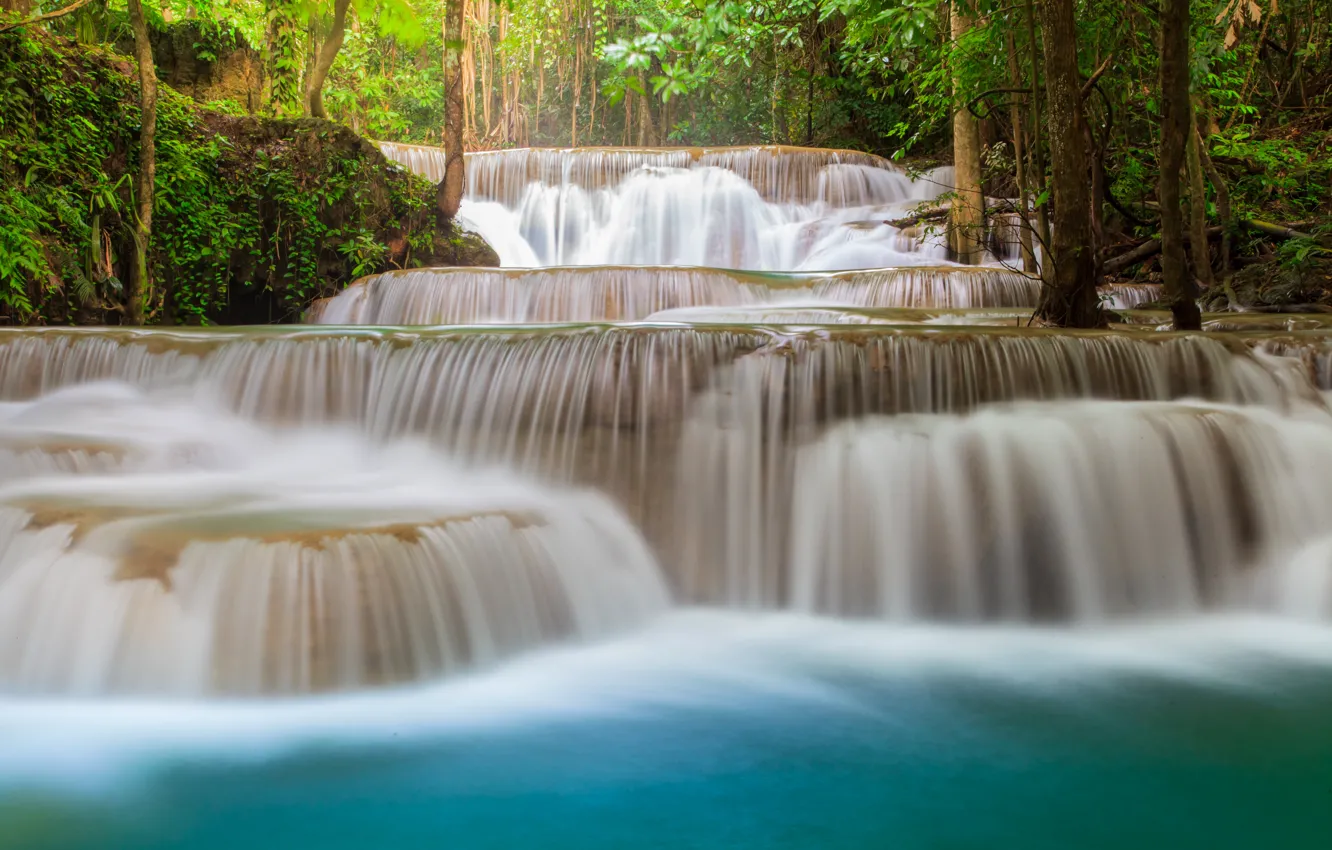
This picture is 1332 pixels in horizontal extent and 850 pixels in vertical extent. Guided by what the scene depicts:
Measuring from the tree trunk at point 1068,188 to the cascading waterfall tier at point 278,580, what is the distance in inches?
134

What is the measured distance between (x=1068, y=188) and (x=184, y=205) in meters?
8.07

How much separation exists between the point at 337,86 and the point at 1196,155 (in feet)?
48.7

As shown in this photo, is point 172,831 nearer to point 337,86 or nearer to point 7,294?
point 7,294

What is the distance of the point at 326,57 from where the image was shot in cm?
1170

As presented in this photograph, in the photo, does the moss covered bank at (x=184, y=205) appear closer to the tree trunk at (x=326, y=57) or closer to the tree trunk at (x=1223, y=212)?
the tree trunk at (x=326, y=57)

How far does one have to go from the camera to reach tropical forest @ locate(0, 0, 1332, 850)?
2818mm

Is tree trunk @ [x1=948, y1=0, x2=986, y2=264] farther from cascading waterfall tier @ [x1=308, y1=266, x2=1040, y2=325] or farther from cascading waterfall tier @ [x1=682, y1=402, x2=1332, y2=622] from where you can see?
cascading waterfall tier @ [x1=682, y1=402, x2=1332, y2=622]

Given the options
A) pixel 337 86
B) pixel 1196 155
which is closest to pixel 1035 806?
pixel 1196 155

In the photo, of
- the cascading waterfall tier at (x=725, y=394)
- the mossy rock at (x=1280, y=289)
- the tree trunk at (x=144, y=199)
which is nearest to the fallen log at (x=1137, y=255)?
the mossy rock at (x=1280, y=289)

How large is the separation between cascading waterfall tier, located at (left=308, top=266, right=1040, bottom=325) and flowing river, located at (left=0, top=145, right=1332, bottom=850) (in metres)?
1.44

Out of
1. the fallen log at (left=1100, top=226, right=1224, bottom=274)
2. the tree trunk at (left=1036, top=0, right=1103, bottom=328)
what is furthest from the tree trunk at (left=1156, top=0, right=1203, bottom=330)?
the fallen log at (left=1100, top=226, right=1224, bottom=274)

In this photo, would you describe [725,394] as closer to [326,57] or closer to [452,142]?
[452,142]

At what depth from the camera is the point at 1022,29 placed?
8742 millimetres

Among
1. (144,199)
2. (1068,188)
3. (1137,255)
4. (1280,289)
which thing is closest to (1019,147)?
(1137,255)
